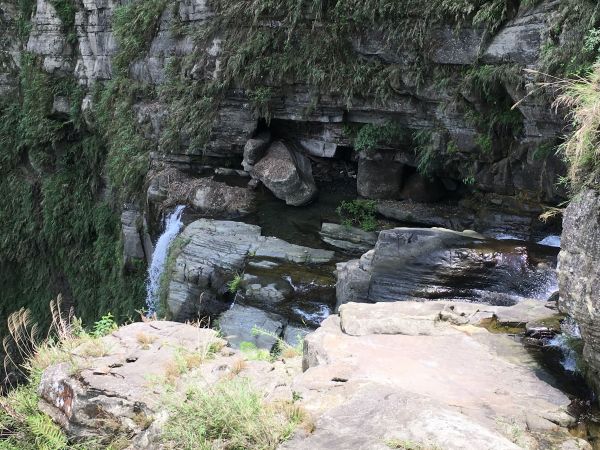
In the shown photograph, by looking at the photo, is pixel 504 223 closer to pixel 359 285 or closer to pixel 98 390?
pixel 359 285

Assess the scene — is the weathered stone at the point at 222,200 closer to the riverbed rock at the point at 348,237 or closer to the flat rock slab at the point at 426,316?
the riverbed rock at the point at 348,237

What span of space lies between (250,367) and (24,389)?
2.46 meters

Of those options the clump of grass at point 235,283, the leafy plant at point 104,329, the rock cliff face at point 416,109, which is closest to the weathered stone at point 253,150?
the rock cliff face at point 416,109

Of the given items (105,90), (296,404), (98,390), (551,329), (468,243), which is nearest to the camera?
(296,404)

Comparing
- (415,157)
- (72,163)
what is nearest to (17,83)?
(72,163)

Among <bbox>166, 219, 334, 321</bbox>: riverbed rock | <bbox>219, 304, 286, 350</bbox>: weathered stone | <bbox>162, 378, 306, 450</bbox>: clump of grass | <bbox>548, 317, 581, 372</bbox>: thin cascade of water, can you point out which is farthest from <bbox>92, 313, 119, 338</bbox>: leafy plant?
<bbox>548, 317, 581, 372</bbox>: thin cascade of water

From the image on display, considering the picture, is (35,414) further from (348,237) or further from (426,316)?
(348,237)

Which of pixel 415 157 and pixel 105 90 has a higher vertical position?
pixel 105 90

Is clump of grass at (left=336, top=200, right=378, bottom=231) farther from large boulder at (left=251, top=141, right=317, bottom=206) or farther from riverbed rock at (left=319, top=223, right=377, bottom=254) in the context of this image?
large boulder at (left=251, top=141, right=317, bottom=206)

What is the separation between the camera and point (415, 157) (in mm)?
12352

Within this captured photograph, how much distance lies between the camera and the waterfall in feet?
42.1

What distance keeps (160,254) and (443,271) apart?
264 inches

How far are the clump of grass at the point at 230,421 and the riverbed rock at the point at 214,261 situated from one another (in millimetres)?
5295

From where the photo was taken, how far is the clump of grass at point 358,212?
12.3m
